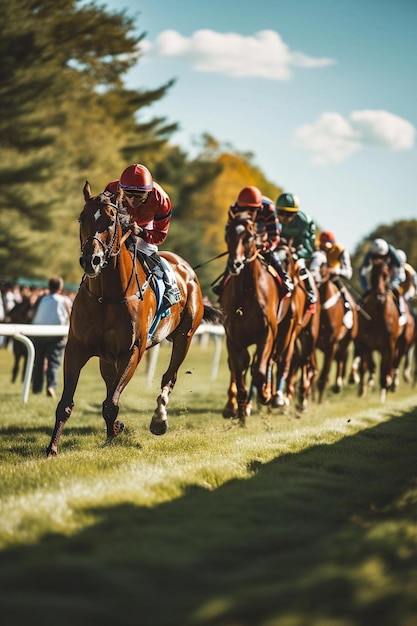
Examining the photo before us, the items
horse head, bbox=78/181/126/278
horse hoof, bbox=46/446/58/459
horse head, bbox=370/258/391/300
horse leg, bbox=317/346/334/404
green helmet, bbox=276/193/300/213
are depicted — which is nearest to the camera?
horse head, bbox=78/181/126/278

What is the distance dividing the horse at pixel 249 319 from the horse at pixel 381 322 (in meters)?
4.89

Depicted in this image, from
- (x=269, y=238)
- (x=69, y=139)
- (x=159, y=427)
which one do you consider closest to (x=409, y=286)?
(x=269, y=238)

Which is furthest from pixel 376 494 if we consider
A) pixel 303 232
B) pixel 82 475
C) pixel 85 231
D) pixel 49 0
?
pixel 49 0

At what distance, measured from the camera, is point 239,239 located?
29.4ft

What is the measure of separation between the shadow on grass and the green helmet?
6700mm

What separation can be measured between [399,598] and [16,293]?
24.5m

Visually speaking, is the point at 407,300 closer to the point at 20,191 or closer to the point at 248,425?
the point at 248,425

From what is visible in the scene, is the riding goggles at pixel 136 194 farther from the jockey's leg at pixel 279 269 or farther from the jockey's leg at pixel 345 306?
the jockey's leg at pixel 345 306

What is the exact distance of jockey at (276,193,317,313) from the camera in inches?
449

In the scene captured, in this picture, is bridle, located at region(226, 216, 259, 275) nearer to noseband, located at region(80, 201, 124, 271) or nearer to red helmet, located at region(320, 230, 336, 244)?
noseband, located at region(80, 201, 124, 271)

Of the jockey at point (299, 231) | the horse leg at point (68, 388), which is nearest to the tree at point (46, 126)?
the jockey at point (299, 231)

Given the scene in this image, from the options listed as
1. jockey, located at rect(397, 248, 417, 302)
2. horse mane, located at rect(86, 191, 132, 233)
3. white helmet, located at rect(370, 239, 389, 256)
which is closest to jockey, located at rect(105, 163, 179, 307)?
horse mane, located at rect(86, 191, 132, 233)

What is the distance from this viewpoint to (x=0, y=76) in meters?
27.8

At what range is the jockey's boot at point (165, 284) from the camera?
7.83 m
